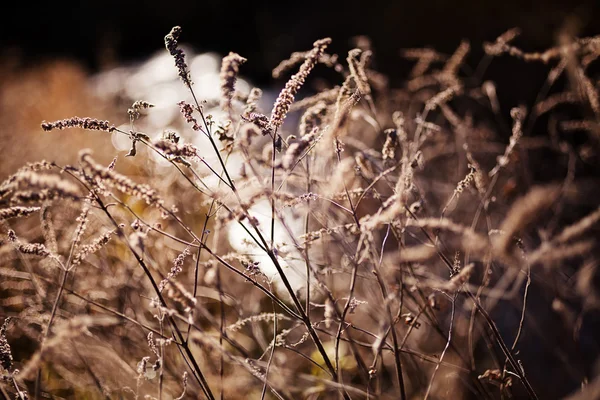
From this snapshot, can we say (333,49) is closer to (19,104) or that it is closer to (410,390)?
(19,104)

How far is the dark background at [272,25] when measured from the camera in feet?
15.2

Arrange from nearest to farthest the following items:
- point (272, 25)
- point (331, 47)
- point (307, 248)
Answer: point (307, 248), point (331, 47), point (272, 25)

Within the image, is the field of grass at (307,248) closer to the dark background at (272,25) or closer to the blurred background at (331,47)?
the blurred background at (331,47)

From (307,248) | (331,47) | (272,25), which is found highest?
(272,25)

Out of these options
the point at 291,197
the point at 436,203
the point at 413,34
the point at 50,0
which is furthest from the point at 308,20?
the point at 50,0

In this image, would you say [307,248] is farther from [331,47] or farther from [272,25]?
[272,25]

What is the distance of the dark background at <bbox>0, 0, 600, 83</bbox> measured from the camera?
4.64 m

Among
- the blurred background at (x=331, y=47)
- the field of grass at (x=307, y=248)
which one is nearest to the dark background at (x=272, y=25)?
the blurred background at (x=331, y=47)

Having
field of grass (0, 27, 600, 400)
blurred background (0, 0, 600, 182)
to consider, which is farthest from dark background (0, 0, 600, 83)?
field of grass (0, 27, 600, 400)

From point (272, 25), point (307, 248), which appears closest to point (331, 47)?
point (272, 25)

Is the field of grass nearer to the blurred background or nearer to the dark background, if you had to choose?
the blurred background

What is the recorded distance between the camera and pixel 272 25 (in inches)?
348

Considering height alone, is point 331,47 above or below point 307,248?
above

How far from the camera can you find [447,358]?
2088 millimetres
